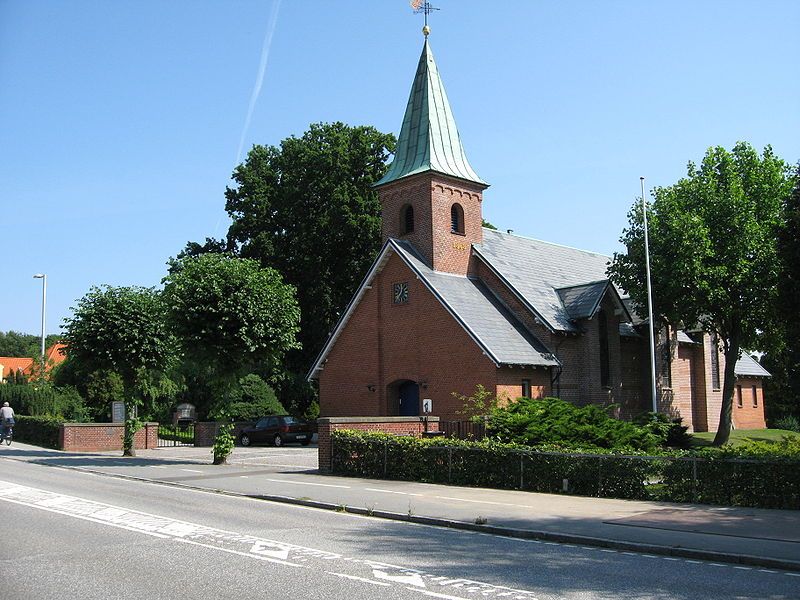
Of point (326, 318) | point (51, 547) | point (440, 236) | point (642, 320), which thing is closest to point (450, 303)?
point (440, 236)

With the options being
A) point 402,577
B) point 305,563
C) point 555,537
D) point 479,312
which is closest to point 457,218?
point 479,312

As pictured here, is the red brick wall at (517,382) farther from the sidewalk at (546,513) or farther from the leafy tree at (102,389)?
the leafy tree at (102,389)

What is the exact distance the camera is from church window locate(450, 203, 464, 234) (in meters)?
34.1

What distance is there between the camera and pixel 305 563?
30.1 feet

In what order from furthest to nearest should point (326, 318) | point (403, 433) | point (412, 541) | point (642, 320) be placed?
point (326, 318), point (642, 320), point (403, 433), point (412, 541)

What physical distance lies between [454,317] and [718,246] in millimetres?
11049

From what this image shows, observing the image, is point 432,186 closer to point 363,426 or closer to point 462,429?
point 462,429

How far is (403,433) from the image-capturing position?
76.4 feet

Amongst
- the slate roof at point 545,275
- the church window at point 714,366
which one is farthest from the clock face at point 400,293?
the church window at point 714,366

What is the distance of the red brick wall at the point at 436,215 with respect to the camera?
108 ft

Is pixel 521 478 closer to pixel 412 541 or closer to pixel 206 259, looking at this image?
pixel 412 541

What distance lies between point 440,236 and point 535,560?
2378cm

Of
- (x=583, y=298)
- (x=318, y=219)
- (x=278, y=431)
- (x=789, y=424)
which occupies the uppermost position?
(x=318, y=219)

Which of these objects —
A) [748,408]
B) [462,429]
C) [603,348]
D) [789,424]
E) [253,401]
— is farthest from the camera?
[789,424]
